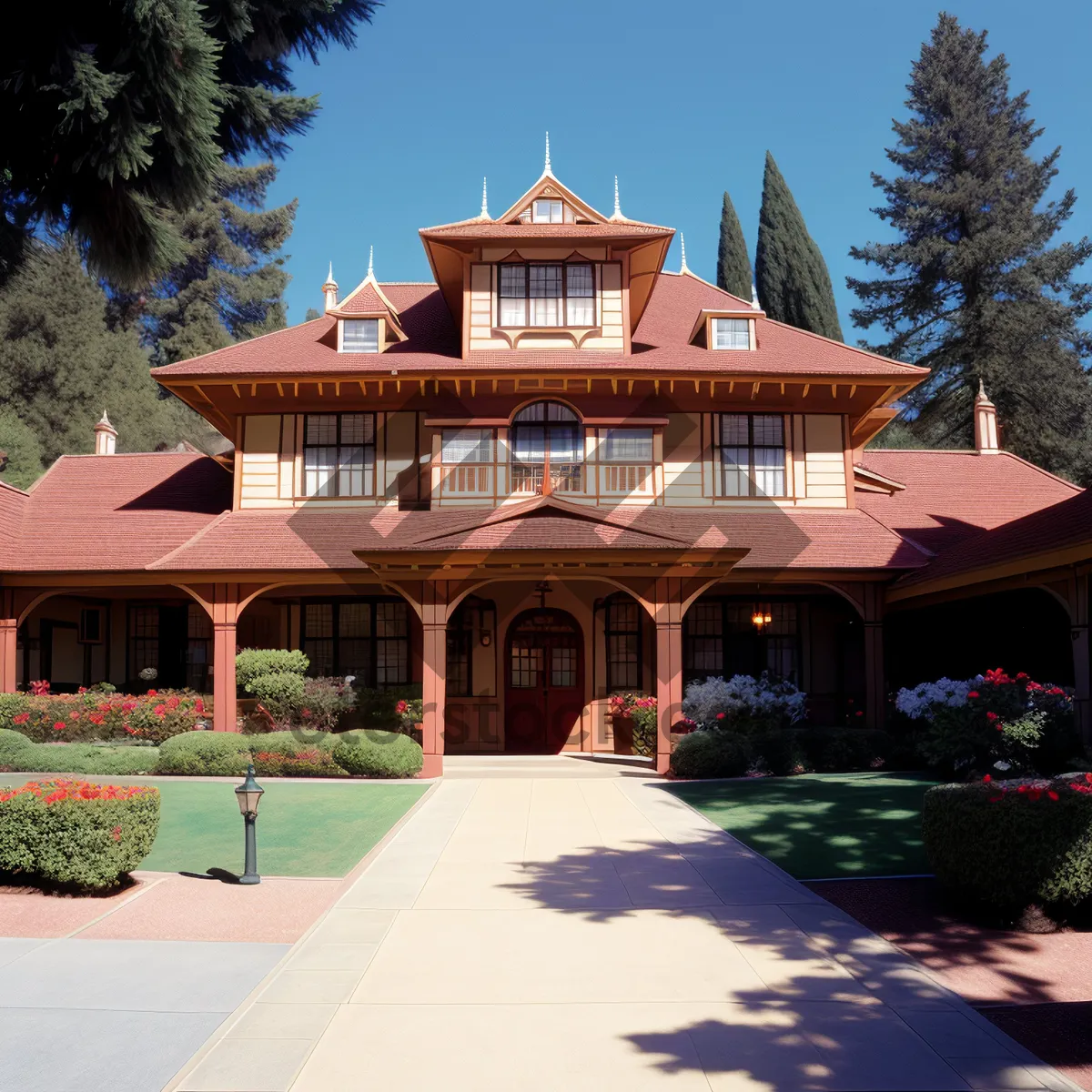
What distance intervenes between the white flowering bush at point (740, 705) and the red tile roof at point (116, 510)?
11.3 m

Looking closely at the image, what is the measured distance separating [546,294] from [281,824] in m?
13.6

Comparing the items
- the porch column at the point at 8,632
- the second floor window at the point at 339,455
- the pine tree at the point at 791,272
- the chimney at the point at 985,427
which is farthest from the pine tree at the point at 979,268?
the porch column at the point at 8,632

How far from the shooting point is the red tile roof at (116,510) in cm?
2144

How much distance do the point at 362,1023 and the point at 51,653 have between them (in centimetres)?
2019

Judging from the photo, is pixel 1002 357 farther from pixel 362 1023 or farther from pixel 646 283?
pixel 362 1023

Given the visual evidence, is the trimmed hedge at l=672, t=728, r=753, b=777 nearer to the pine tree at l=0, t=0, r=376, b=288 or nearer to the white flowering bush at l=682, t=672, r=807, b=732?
the white flowering bush at l=682, t=672, r=807, b=732

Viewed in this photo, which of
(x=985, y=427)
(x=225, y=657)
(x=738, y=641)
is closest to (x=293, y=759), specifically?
(x=225, y=657)

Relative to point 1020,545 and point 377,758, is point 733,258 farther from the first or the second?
point 377,758

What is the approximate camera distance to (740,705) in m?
18.8

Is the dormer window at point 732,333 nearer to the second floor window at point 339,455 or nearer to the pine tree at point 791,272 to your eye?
the second floor window at point 339,455

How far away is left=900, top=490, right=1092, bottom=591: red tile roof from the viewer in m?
14.7

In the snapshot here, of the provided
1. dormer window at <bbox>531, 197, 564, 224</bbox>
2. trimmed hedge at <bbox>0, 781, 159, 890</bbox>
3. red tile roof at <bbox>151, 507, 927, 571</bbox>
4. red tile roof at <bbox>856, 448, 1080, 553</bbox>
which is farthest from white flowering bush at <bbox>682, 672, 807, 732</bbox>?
trimmed hedge at <bbox>0, 781, 159, 890</bbox>

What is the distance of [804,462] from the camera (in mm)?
22516

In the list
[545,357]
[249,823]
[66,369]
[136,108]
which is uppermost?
[66,369]
